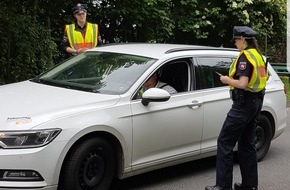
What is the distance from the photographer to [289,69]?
56.7ft

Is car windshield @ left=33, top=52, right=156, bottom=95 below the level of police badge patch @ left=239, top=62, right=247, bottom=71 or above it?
below

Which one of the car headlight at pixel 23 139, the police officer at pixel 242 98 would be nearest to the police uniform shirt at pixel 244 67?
the police officer at pixel 242 98

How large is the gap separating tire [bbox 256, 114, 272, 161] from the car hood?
2396 mm

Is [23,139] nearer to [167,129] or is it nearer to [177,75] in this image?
[167,129]

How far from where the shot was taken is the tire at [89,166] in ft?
13.9

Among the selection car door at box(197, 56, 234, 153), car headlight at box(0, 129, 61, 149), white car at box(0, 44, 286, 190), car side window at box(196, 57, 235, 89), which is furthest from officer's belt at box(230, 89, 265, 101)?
car headlight at box(0, 129, 61, 149)

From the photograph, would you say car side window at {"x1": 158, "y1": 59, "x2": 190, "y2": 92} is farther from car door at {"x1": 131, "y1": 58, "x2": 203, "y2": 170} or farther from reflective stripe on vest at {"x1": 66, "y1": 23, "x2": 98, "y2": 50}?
reflective stripe on vest at {"x1": 66, "y1": 23, "x2": 98, "y2": 50}

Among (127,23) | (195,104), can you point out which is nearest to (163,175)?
(195,104)

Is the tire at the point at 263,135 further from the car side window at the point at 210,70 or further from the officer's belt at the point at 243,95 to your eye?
the officer's belt at the point at 243,95

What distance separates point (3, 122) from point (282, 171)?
3.64 m

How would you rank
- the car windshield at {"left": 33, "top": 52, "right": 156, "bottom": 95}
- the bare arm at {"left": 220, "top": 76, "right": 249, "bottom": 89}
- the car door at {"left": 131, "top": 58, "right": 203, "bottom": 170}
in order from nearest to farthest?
the bare arm at {"left": 220, "top": 76, "right": 249, "bottom": 89}
the car door at {"left": 131, "top": 58, "right": 203, "bottom": 170}
the car windshield at {"left": 33, "top": 52, "right": 156, "bottom": 95}

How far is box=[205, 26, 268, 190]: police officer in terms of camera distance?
14.9 feet

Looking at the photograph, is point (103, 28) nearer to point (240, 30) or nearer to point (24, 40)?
point (24, 40)

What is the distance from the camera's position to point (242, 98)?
4598 mm
